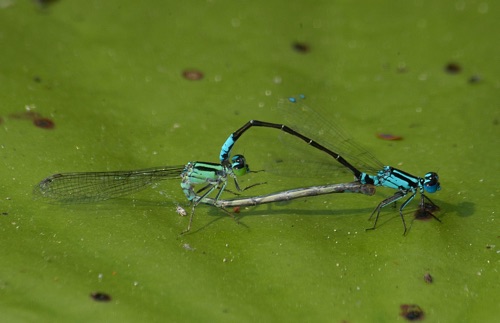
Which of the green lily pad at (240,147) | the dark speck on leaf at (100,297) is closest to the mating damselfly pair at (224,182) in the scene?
the green lily pad at (240,147)

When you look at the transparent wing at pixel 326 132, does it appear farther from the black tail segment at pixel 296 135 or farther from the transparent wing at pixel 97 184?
the transparent wing at pixel 97 184

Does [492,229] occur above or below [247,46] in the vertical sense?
below

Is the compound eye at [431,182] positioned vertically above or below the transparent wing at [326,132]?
below

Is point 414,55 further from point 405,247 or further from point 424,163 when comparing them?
point 405,247

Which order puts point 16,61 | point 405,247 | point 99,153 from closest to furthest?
point 405,247 < point 99,153 < point 16,61

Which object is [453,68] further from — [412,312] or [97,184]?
[97,184]

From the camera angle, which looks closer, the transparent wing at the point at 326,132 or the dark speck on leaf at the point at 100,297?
the dark speck on leaf at the point at 100,297

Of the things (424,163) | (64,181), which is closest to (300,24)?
(424,163)

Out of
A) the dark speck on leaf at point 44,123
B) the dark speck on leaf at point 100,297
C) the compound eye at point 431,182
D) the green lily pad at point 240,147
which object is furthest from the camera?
the dark speck on leaf at point 44,123
